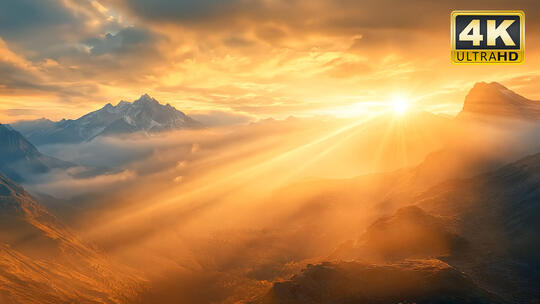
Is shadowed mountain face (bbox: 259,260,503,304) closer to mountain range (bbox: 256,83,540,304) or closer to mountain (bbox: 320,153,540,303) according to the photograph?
mountain range (bbox: 256,83,540,304)

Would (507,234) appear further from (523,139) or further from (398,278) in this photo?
(523,139)

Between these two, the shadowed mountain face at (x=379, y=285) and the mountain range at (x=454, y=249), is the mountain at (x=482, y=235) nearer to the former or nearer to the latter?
the mountain range at (x=454, y=249)

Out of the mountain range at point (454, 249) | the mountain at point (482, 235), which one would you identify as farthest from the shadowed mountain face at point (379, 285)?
the mountain at point (482, 235)

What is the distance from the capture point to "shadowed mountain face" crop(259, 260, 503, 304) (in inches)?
2098

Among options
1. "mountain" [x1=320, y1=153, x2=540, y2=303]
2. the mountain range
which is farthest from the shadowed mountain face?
"mountain" [x1=320, y1=153, x2=540, y2=303]

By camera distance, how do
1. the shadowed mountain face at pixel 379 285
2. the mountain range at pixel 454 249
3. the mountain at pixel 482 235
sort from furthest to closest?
the mountain at pixel 482 235, the mountain range at pixel 454 249, the shadowed mountain face at pixel 379 285

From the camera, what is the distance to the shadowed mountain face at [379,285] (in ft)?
175

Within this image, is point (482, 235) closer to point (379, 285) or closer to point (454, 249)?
point (454, 249)

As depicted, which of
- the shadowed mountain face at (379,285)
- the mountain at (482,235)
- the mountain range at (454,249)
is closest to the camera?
the shadowed mountain face at (379,285)

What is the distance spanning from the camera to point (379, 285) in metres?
57.5

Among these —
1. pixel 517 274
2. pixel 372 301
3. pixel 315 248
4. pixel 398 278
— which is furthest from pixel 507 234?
pixel 315 248

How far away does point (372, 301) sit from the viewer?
54.8 metres

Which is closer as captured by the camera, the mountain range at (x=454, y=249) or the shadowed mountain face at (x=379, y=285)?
→ the shadowed mountain face at (x=379, y=285)

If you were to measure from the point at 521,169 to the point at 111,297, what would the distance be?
8083 inches
